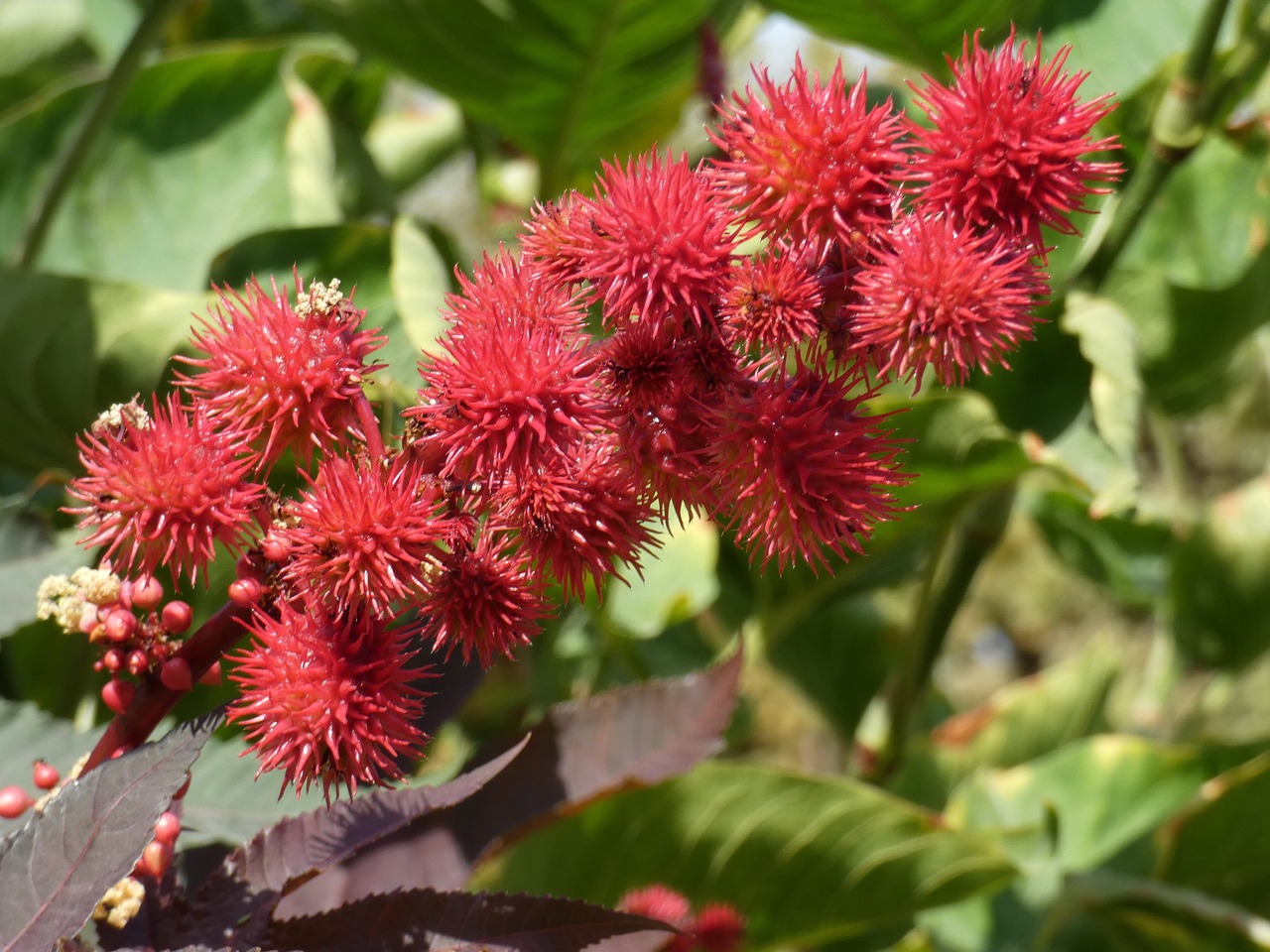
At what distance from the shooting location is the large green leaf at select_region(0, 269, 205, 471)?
114 centimetres

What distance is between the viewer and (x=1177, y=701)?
3057 millimetres

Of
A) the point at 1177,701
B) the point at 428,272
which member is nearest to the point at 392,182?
the point at 428,272

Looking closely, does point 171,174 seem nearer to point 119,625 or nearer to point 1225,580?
point 119,625

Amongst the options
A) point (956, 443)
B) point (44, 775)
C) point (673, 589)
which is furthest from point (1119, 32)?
point (44, 775)

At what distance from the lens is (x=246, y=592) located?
1.80ft

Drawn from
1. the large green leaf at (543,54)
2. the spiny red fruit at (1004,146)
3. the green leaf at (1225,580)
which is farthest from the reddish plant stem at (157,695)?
the green leaf at (1225,580)

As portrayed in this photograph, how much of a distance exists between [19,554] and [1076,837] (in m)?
1.18

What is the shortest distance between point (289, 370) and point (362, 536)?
0.10 m

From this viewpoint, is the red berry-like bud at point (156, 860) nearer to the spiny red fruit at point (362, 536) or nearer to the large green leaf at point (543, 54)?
the spiny red fruit at point (362, 536)

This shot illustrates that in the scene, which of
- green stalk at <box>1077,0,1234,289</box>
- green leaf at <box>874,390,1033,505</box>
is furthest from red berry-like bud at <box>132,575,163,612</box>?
green stalk at <box>1077,0,1234,289</box>

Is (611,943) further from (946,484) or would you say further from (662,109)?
(662,109)

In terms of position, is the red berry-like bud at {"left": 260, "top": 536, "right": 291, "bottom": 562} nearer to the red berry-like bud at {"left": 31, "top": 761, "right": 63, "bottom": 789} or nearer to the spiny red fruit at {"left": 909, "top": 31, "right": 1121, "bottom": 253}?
the red berry-like bud at {"left": 31, "top": 761, "right": 63, "bottom": 789}

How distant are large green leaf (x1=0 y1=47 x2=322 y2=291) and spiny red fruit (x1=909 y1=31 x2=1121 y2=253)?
114 cm

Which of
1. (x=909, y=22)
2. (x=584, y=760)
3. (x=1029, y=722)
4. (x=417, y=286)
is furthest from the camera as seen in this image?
(x=1029, y=722)
